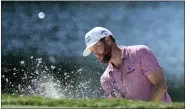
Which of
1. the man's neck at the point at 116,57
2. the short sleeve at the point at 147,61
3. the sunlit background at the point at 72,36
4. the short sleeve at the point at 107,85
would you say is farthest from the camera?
the sunlit background at the point at 72,36

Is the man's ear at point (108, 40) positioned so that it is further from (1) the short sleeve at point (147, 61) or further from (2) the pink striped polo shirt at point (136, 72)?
(1) the short sleeve at point (147, 61)

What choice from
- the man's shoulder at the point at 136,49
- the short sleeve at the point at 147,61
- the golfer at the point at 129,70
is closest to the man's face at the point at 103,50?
the golfer at the point at 129,70

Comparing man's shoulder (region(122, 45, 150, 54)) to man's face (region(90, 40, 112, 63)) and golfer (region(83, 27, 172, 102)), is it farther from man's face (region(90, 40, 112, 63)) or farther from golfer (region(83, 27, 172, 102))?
man's face (region(90, 40, 112, 63))

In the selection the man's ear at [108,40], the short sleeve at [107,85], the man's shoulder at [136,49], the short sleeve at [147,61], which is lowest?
the short sleeve at [107,85]

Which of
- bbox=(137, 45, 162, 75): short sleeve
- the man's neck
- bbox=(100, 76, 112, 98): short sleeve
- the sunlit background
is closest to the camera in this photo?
bbox=(137, 45, 162, 75): short sleeve

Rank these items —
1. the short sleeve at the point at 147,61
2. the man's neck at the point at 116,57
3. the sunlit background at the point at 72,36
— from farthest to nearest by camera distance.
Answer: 1. the sunlit background at the point at 72,36
2. the man's neck at the point at 116,57
3. the short sleeve at the point at 147,61

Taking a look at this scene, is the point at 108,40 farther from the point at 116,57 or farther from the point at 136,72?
the point at 136,72

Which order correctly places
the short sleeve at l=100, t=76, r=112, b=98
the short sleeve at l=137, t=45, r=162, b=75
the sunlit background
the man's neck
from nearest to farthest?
the short sleeve at l=137, t=45, r=162, b=75
the man's neck
the short sleeve at l=100, t=76, r=112, b=98
the sunlit background

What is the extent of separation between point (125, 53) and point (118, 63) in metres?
0.11

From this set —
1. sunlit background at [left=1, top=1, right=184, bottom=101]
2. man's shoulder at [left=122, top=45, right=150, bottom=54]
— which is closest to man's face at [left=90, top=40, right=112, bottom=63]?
man's shoulder at [left=122, top=45, right=150, bottom=54]

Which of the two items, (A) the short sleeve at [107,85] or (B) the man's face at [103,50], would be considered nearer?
(B) the man's face at [103,50]

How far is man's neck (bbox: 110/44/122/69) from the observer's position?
4160 millimetres

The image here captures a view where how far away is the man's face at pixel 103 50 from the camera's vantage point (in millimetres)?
4168

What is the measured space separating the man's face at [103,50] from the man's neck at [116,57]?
0.9 inches
